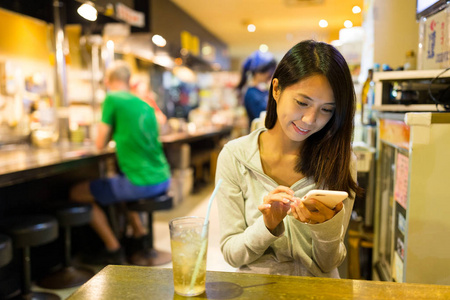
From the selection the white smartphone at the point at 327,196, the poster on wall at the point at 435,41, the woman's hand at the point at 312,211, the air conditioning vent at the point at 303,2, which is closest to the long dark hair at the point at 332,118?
the woman's hand at the point at 312,211

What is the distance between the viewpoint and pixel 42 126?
4098 mm

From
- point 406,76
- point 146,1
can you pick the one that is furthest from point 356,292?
point 146,1

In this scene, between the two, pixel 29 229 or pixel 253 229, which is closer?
pixel 253 229

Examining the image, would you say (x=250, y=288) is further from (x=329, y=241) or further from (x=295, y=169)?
(x=295, y=169)

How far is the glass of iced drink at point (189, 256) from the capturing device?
2.92ft

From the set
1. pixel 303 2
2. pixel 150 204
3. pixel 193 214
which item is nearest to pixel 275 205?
pixel 150 204

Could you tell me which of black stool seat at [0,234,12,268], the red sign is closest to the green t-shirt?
the red sign

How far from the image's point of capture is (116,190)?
3.28 m

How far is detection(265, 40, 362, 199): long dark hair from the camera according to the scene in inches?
48.9

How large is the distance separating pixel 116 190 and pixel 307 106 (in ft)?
7.76

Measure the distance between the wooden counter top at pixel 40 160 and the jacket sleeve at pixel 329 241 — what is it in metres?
1.75

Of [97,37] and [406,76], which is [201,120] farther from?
[406,76]

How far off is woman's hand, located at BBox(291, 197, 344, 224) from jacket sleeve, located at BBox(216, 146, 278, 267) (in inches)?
5.9

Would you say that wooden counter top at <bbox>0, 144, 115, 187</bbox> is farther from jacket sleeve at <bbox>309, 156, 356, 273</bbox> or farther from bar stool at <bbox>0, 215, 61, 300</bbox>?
jacket sleeve at <bbox>309, 156, 356, 273</bbox>
